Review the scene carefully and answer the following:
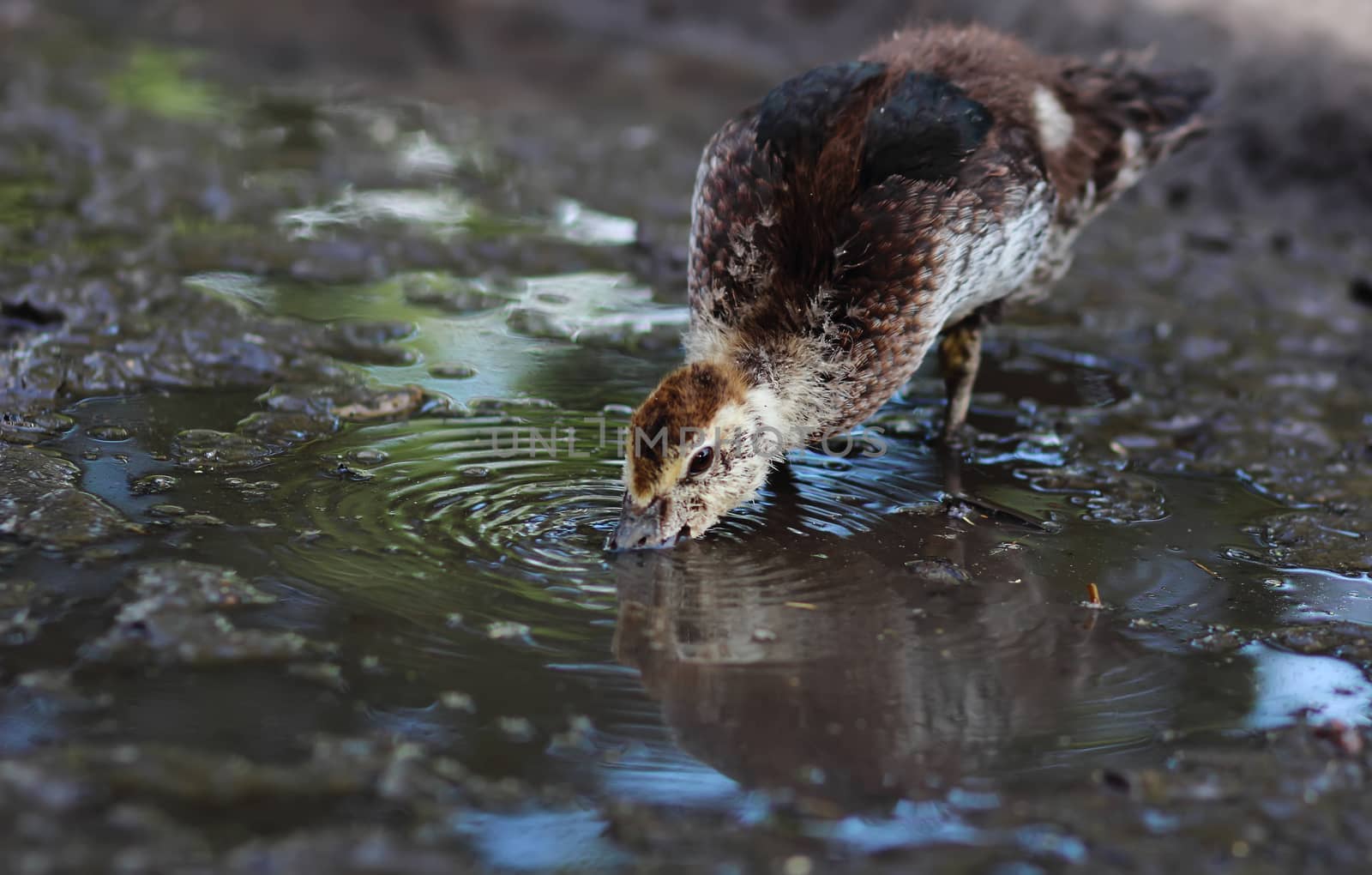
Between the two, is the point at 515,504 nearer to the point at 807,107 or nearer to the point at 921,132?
the point at 807,107

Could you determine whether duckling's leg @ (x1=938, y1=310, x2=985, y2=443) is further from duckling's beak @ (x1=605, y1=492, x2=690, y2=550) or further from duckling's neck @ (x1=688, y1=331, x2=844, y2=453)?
duckling's beak @ (x1=605, y1=492, x2=690, y2=550)

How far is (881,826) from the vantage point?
10.0ft

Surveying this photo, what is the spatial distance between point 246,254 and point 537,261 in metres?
1.55

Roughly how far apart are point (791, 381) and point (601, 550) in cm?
107

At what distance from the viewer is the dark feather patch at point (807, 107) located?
16.4ft

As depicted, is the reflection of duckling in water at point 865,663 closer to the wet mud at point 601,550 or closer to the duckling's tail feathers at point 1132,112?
the wet mud at point 601,550

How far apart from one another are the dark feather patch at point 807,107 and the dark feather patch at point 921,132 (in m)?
0.16

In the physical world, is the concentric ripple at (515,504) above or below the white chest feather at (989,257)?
below

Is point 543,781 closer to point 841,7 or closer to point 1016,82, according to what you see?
point 1016,82

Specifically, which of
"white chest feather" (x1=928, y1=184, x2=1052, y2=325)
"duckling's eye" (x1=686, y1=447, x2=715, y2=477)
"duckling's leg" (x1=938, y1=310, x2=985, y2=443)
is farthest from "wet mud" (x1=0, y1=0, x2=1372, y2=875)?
"white chest feather" (x1=928, y1=184, x2=1052, y2=325)

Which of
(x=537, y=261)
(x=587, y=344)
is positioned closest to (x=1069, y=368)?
(x=587, y=344)

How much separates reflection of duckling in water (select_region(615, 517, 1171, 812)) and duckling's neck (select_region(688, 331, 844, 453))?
1.65ft

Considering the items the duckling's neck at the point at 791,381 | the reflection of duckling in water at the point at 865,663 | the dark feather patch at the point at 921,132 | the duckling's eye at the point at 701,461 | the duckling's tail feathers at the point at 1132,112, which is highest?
the duckling's tail feathers at the point at 1132,112

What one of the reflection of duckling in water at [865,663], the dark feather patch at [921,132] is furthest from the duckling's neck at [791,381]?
the dark feather patch at [921,132]
